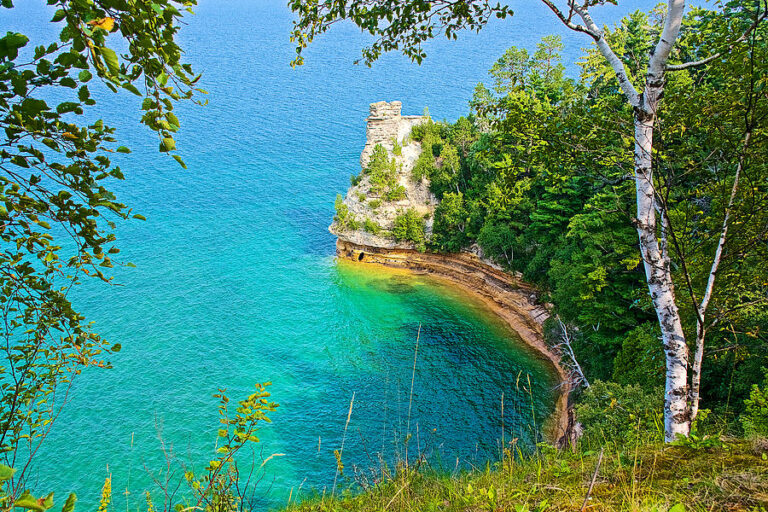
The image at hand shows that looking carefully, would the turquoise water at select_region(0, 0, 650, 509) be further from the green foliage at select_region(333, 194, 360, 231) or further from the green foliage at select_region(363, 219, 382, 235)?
the green foliage at select_region(333, 194, 360, 231)

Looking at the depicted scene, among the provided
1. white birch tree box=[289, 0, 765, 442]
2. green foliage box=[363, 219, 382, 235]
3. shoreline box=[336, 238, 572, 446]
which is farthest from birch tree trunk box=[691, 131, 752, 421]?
green foliage box=[363, 219, 382, 235]

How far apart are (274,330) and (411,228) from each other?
39.8ft

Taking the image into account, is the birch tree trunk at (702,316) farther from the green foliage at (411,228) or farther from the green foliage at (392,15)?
the green foliage at (411,228)

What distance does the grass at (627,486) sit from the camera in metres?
3.50

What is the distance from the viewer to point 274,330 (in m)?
30.9

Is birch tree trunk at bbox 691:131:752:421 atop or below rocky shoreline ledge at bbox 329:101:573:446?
below

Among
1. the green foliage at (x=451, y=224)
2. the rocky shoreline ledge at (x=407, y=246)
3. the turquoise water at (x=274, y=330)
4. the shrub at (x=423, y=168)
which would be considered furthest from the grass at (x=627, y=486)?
the shrub at (x=423, y=168)

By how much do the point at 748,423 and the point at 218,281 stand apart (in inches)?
1247

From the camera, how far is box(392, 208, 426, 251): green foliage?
121ft

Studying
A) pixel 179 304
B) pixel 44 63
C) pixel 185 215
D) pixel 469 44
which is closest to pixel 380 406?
pixel 179 304

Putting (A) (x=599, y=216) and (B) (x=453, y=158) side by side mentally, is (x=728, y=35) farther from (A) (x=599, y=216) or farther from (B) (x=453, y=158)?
(B) (x=453, y=158)

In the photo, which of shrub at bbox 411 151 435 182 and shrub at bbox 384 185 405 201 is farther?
shrub at bbox 411 151 435 182

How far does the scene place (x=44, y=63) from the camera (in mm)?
2955

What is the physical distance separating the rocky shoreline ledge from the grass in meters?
26.5
